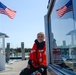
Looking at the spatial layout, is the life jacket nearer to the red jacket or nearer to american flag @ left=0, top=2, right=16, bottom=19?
the red jacket

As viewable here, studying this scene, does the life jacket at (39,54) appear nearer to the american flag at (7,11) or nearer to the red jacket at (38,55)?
the red jacket at (38,55)

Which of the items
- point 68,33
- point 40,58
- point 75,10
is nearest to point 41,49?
point 40,58

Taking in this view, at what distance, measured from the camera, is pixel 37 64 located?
17.6 feet

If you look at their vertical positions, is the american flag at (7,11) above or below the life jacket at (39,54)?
above

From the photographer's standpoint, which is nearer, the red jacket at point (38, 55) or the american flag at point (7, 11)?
the red jacket at point (38, 55)

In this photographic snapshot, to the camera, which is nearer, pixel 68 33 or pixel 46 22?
pixel 68 33

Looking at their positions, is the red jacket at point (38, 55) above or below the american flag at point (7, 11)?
below

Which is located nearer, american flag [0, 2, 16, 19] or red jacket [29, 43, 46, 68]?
red jacket [29, 43, 46, 68]

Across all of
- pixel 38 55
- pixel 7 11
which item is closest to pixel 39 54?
pixel 38 55

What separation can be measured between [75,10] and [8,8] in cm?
1501

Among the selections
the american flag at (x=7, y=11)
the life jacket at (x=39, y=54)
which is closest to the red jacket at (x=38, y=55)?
the life jacket at (x=39, y=54)

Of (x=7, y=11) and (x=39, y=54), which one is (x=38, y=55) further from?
(x=7, y=11)

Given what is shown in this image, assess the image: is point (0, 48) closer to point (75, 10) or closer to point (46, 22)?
point (46, 22)

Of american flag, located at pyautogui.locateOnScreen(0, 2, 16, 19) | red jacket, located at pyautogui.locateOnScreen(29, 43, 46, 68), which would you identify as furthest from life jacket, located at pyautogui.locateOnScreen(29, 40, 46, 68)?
american flag, located at pyautogui.locateOnScreen(0, 2, 16, 19)
